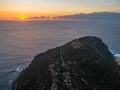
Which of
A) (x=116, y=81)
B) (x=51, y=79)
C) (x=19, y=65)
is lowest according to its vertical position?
(x=19, y=65)

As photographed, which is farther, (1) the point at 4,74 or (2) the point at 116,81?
(1) the point at 4,74

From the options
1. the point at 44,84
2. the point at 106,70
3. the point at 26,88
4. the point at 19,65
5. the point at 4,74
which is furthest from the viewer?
the point at 19,65

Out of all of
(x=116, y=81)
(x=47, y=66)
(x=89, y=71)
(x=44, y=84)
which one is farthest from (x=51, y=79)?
(x=116, y=81)

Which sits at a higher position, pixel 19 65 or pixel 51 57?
pixel 51 57

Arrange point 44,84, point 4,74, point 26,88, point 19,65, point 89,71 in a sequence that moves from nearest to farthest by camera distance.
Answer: point 44,84
point 26,88
point 89,71
point 4,74
point 19,65

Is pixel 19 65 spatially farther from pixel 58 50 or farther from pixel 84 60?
pixel 84 60

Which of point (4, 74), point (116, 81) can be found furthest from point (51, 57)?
point (4, 74)
